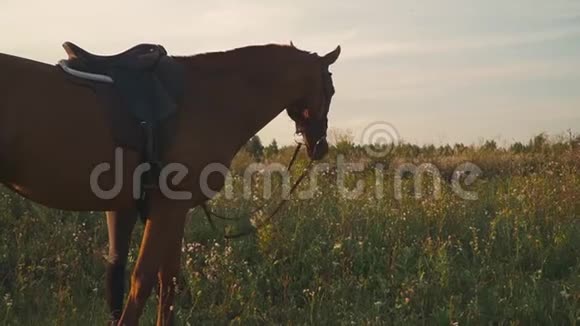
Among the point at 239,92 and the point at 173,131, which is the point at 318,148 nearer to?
the point at 239,92

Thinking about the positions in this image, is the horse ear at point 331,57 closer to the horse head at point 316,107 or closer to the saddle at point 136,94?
the horse head at point 316,107

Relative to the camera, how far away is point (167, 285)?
4.44 m

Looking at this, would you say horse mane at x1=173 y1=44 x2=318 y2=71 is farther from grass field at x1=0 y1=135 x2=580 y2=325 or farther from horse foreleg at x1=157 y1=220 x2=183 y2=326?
grass field at x1=0 y1=135 x2=580 y2=325

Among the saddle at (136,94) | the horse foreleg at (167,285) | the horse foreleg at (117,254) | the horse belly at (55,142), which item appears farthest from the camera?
the horse foreleg at (117,254)

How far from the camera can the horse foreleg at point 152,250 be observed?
4059 millimetres

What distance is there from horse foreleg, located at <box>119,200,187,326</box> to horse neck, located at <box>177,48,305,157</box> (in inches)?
22.1

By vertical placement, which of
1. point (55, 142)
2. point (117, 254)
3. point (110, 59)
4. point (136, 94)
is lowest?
point (117, 254)

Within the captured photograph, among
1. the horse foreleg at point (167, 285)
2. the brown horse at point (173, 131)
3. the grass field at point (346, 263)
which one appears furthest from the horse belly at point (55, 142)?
the grass field at point (346, 263)

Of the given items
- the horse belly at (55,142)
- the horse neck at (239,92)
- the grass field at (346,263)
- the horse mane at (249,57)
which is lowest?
the grass field at (346,263)

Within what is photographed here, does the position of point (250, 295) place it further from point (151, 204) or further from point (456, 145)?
point (456, 145)

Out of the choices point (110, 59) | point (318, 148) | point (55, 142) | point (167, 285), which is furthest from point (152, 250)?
point (318, 148)

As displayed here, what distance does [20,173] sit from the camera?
375 cm
